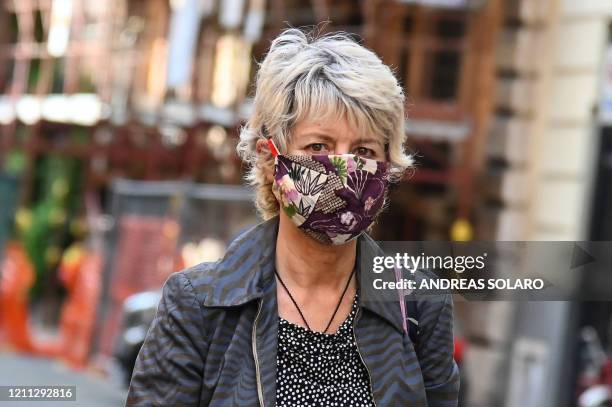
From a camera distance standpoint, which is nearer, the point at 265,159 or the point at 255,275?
the point at 255,275

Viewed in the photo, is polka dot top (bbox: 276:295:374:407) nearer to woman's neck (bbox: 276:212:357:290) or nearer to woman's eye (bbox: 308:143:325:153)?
woman's neck (bbox: 276:212:357:290)

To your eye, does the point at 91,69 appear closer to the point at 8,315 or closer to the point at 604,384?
the point at 8,315

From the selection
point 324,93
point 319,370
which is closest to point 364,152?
point 324,93

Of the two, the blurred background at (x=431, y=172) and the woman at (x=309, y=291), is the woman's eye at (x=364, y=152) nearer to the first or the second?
the woman at (x=309, y=291)

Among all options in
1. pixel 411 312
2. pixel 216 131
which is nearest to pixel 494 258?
pixel 411 312

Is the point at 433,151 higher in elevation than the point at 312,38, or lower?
lower

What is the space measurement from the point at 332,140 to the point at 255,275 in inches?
13.8

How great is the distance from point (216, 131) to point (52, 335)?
5841 millimetres

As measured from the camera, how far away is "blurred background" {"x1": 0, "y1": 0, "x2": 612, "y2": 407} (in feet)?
41.9

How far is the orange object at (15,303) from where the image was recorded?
56.0 ft

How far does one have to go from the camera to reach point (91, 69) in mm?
23156

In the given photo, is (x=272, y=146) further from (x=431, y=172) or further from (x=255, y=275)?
(x=431, y=172)

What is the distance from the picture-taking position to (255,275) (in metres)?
3.07

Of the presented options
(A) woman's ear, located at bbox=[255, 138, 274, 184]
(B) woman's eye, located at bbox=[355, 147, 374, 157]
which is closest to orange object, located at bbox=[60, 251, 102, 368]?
(A) woman's ear, located at bbox=[255, 138, 274, 184]
